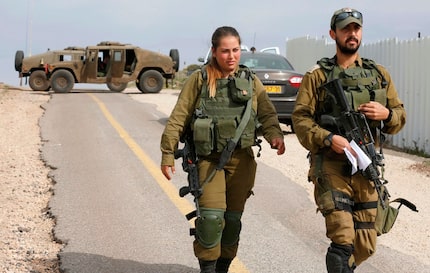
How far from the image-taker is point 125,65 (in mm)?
29672

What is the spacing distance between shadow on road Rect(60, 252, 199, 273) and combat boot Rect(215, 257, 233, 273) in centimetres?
44

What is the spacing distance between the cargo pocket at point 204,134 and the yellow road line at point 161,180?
113 cm

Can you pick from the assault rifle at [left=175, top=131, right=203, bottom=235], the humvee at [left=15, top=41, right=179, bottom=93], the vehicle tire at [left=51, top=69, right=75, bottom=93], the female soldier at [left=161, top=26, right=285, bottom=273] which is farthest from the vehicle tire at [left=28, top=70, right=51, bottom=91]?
the female soldier at [left=161, top=26, right=285, bottom=273]

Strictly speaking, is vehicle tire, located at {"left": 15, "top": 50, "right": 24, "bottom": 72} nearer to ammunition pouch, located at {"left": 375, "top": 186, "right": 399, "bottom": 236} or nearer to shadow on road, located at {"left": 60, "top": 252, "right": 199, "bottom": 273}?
shadow on road, located at {"left": 60, "top": 252, "right": 199, "bottom": 273}

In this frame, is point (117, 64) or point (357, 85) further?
point (117, 64)

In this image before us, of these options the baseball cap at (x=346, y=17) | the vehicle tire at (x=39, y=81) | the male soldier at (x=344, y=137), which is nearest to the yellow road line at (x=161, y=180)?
the male soldier at (x=344, y=137)

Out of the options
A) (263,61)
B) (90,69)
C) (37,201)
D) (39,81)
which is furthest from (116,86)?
(37,201)

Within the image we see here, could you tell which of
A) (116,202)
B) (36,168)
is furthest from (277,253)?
(36,168)

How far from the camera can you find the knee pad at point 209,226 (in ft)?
15.6

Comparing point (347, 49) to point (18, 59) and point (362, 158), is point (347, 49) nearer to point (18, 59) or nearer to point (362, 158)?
point (362, 158)

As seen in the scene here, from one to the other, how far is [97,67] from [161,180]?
20.4 m

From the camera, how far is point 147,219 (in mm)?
7270

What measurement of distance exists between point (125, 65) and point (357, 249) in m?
25.6

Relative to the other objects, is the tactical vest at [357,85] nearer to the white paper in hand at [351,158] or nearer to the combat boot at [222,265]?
the white paper in hand at [351,158]
